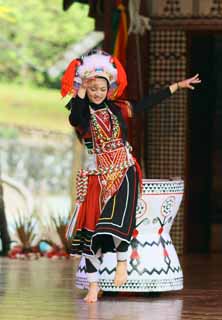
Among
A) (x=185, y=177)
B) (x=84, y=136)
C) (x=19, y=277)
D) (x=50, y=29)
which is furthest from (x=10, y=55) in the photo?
(x=84, y=136)

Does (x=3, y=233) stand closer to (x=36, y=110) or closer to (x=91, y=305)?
(x=91, y=305)

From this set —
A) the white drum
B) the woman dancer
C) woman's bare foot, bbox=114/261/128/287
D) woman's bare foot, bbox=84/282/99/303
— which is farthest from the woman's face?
woman's bare foot, bbox=84/282/99/303

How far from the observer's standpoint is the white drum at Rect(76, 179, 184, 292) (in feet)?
24.9

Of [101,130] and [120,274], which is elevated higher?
[101,130]

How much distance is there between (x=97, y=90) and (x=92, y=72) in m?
0.11

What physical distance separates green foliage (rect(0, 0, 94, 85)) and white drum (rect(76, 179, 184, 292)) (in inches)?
438

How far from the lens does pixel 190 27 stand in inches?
400

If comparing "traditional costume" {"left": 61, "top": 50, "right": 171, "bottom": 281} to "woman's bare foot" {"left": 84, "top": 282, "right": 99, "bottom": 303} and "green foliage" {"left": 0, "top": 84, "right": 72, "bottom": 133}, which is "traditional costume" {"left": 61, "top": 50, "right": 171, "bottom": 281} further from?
"green foliage" {"left": 0, "top": 84, "right": 72, "bottom": 133}

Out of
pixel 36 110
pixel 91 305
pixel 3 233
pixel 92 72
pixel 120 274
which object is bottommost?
pixel 3 233

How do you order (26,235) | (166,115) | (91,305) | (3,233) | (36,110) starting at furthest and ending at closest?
(36,110), (3,233), (26,235), (166,115), (91,305)

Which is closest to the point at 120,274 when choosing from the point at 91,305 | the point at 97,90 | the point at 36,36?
the point at 91,305

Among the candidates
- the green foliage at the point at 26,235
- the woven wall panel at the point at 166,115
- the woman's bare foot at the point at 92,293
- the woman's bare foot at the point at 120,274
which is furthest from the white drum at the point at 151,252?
the green foliage at the point at 26,235

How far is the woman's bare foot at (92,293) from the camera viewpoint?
290 inches

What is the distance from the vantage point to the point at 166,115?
10312 mm
